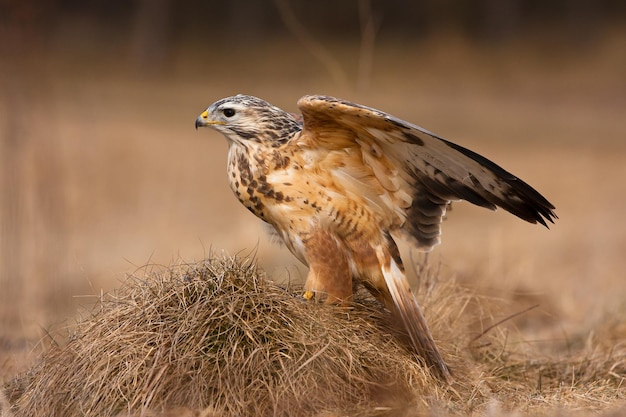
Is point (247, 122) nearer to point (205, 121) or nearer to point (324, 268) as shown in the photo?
point (205, 121)

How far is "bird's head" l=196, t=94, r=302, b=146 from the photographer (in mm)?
4539

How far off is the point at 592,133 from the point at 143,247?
12.3 meters

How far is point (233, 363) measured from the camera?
154 inches

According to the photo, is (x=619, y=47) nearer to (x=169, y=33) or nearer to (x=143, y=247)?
(x=169, y=33)

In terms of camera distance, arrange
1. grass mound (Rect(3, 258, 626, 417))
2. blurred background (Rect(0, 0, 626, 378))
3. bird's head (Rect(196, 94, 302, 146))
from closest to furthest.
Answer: grass mound (Rect(3, 258, 626, 417))
bird's head (Rect(196, 94, 302, 146))
blurred background (Rect(0, 0, 626, 378))

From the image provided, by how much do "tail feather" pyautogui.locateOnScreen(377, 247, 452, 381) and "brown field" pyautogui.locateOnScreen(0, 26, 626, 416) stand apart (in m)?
0.18

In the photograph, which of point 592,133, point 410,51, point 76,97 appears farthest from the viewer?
point 410,51

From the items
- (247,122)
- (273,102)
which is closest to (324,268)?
(247,122)

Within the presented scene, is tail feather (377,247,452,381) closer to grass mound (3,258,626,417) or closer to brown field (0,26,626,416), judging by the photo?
grass mound (3,258,626,417)

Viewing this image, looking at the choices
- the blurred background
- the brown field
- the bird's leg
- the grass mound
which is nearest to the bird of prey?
the bird's leg

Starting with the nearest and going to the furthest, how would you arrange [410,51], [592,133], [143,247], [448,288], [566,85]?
[448,288], [143,247], [592,133], [566,85], [410,51]

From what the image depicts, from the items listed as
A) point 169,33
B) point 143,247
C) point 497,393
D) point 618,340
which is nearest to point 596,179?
point 143,247

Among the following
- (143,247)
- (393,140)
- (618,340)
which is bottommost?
(143,247)

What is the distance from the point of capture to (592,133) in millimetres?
20203
